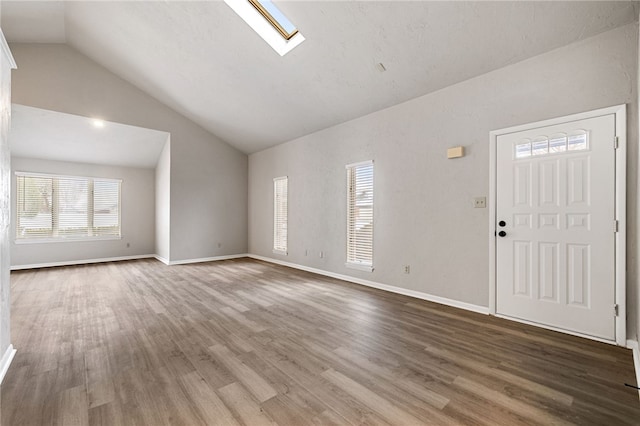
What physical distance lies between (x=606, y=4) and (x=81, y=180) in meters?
9.74

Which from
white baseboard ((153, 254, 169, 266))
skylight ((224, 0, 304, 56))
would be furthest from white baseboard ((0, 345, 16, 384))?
white baseboard ((153, 254, 169, 266))

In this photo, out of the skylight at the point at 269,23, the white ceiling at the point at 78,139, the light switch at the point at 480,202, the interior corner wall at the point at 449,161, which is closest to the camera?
the interior corner wall at the point at 449,161

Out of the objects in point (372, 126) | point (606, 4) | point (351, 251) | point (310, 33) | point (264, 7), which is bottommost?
point (351, 251)

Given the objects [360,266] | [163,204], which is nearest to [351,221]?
[360,266]

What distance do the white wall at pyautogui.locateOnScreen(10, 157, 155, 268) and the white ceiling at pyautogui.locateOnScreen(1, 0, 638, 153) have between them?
8.84 feet

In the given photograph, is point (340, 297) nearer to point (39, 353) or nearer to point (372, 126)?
point (372, 126)

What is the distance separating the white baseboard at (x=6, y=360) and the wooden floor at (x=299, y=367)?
0.15ft

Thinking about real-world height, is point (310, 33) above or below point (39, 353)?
above

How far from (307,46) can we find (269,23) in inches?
26.0

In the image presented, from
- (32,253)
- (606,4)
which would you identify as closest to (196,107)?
(32,253)

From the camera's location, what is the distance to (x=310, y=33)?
3459 mm

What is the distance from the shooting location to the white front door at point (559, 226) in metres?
2.61

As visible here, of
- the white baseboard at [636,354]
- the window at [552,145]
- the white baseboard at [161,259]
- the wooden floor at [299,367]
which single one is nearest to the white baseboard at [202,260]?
the white baseboard at [161,259]

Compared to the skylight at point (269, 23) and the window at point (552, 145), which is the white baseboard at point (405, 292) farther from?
the skylight at point (269, 23)
